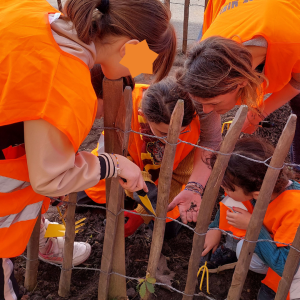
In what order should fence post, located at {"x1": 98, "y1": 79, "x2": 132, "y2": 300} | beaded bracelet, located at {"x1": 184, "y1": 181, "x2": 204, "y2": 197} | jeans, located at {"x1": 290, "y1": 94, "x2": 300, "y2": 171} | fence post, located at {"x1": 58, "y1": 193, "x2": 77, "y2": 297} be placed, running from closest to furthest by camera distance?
fence post, located at {"x1": 98, "y1": 79, "x2": 132, "y2": 300} < fence post, located at {"x1": 58, "y1": 193, "x2": 77, "y2": 297} < beaded bracelet, located at {"x1": 184, "y1": 181, "x2": 204, "y2": 197} < jeans, located at {"x1": 290, "y1": 94, "x2": 300, "y2": 171}

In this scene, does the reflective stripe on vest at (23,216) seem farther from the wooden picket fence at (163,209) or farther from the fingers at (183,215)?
the fingers at (183,215)

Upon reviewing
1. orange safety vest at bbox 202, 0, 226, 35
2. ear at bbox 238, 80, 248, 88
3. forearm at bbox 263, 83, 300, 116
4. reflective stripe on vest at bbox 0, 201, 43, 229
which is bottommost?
reflective stripe on vest at bbox 0, 201, 43, 229

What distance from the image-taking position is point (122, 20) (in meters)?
1.02

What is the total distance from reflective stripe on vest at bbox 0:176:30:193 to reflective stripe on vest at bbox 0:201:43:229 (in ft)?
0.37

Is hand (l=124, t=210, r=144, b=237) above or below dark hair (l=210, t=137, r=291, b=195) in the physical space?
below

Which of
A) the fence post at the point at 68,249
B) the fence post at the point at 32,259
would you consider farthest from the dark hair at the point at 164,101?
the fence post at the point at 32,259

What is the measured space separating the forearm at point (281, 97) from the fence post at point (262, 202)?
0.93m

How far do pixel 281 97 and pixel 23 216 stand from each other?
155 centimetres

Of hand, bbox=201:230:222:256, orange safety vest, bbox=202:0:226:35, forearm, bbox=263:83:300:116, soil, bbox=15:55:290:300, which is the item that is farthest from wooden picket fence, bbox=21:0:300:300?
orange safety vest, bbox=202:0:226:35

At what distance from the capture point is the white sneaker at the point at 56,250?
1843mm

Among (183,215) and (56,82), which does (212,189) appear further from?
(56,82)

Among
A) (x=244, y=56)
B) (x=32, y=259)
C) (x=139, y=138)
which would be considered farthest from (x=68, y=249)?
(x=244, y=56)

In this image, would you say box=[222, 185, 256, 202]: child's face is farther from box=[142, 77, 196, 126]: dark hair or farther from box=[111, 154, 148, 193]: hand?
box=[111, 154, 148, 193]: hand

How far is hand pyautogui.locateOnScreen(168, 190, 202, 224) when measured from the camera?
63.8 inches
